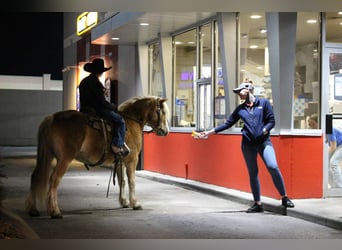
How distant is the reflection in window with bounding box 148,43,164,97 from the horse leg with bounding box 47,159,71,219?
21.9 feet

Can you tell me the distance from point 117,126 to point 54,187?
4.17ft

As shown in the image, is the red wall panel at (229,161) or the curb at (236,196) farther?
the red wall panel at (229,161)

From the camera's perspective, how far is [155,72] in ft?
50.8

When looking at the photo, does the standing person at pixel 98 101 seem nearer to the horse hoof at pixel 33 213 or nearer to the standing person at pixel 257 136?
the standing person at pixel 257 136

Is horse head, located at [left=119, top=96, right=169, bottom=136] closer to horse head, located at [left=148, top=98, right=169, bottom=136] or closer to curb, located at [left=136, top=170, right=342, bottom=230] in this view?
horse head, located at [left=148, top=98, right=169, bottom=136]

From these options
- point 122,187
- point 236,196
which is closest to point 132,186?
point 122,187

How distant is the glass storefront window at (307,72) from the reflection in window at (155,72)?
18.0ft

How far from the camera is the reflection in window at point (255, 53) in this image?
1092 cm

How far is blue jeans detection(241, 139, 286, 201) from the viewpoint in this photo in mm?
9164

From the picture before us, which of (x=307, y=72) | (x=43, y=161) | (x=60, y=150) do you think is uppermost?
(x=307, y=72)

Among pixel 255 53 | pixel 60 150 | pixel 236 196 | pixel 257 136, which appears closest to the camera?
pixel 60 150

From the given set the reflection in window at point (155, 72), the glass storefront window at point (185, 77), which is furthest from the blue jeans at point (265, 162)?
the reflection in window at point (155, 72)

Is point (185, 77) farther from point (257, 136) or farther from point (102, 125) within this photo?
point (102, 125)

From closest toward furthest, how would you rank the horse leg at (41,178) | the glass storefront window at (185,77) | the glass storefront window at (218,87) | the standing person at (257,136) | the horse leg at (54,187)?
the horse leg at (41,178) → the horse leg at (54,187) → the standing person at (257,136) → the glass storefront window at (218,87) → the glass storefront window at (185,77)
